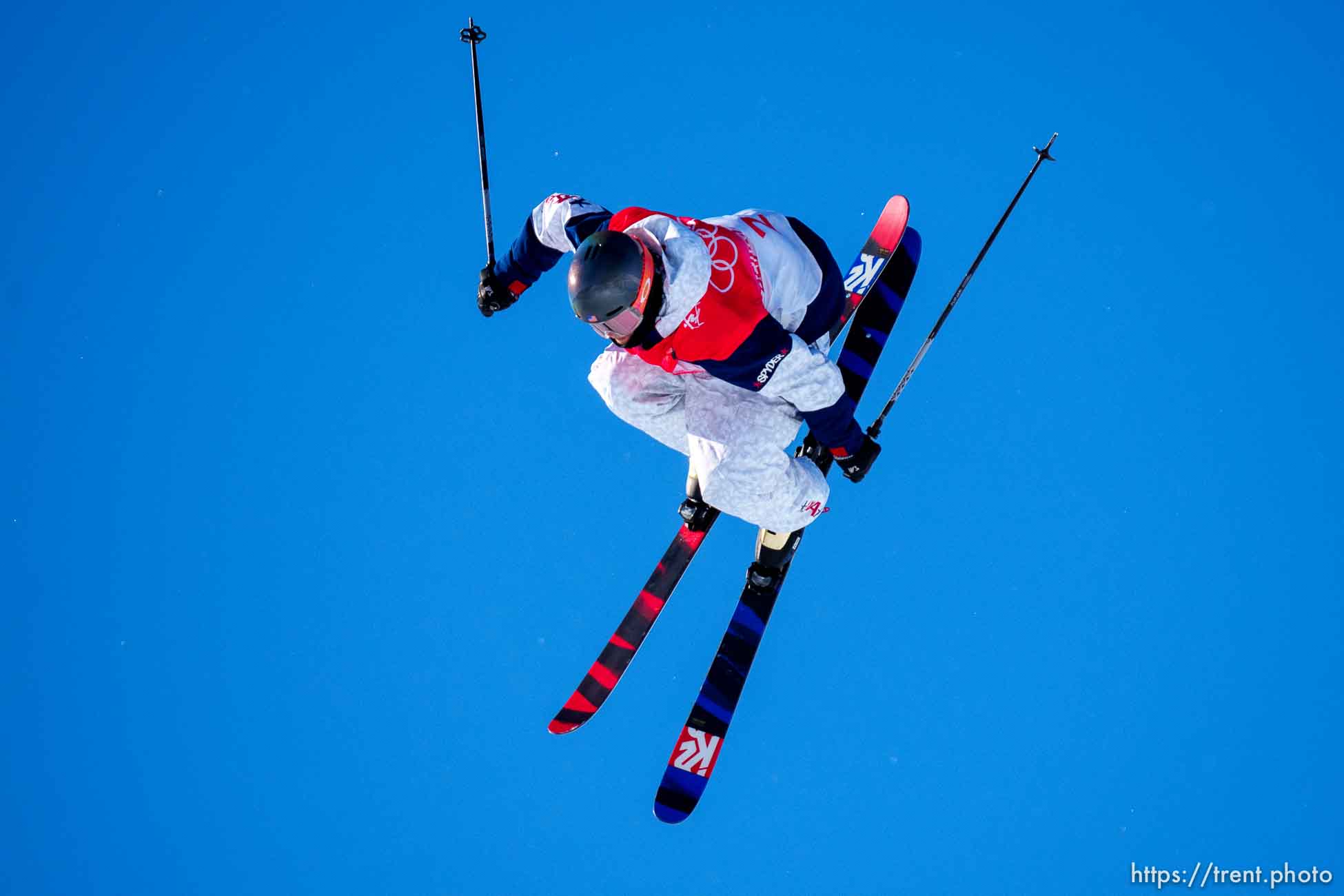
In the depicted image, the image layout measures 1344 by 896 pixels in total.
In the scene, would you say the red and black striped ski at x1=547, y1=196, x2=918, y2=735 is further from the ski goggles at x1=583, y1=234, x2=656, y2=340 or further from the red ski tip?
the ski goggles at x1=583, y1=234, x2=656, y2=340

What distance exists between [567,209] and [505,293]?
1.50 feet

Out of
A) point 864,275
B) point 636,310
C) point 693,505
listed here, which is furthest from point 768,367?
point 864,275

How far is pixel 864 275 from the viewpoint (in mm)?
4441

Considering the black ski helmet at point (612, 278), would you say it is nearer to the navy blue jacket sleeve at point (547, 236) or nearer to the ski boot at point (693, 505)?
the navy blue jacket sleeve at point (547, 236)

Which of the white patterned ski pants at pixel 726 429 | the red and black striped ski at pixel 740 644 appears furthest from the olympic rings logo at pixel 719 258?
the red and black striped ski at pixel 740 644

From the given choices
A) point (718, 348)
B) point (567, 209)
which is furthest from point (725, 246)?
point (567, 209)

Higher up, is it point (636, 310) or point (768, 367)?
point (768, 367)

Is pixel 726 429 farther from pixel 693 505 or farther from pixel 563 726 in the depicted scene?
pixel 563 726

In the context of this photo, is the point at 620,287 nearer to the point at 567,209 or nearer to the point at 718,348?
the point at 718,348

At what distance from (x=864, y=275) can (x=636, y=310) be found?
5.95ft

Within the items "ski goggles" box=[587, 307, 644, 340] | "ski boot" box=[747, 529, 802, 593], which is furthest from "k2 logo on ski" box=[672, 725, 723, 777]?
"ski goggles" box=[587, 307, 644, 340]

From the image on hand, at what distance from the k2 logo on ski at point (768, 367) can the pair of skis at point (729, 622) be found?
128 cm

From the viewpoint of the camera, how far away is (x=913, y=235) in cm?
448

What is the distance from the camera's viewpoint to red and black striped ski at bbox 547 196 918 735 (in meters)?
4.44
